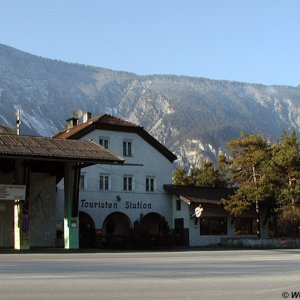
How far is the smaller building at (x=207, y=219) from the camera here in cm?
5009

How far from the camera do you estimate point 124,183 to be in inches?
2015

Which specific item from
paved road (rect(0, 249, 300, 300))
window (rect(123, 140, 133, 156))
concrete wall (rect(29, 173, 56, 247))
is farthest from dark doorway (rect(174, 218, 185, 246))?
paved road (rect(0, 249, 300, 300))

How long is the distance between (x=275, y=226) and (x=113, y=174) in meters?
15.7

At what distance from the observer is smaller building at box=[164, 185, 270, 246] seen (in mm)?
50094

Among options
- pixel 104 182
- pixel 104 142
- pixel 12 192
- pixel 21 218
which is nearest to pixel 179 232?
pixel 104 182

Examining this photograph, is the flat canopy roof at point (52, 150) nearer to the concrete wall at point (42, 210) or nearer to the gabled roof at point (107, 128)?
Answer: the concrete wall at point (42, 210)

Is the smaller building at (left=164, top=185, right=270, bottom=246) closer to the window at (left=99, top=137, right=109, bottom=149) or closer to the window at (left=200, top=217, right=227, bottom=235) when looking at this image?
the window at (left=200, top=217, right=227, bottom=235)

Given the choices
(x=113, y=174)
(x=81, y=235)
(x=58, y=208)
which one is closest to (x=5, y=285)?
(x=81, y=235)

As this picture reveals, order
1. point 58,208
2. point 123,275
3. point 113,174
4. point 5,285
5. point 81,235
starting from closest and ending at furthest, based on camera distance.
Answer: point 5,285 → point 123,275 → point 81,235 → point 58,208 → point 113,174

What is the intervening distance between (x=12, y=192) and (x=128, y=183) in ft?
57.2

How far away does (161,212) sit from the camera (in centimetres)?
5228

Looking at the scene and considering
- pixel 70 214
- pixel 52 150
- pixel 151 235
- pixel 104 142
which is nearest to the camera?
pixel 52 150

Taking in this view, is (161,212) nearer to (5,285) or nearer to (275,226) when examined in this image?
(275,226)

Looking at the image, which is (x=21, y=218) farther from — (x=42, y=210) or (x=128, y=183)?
(x=128, y=183)
